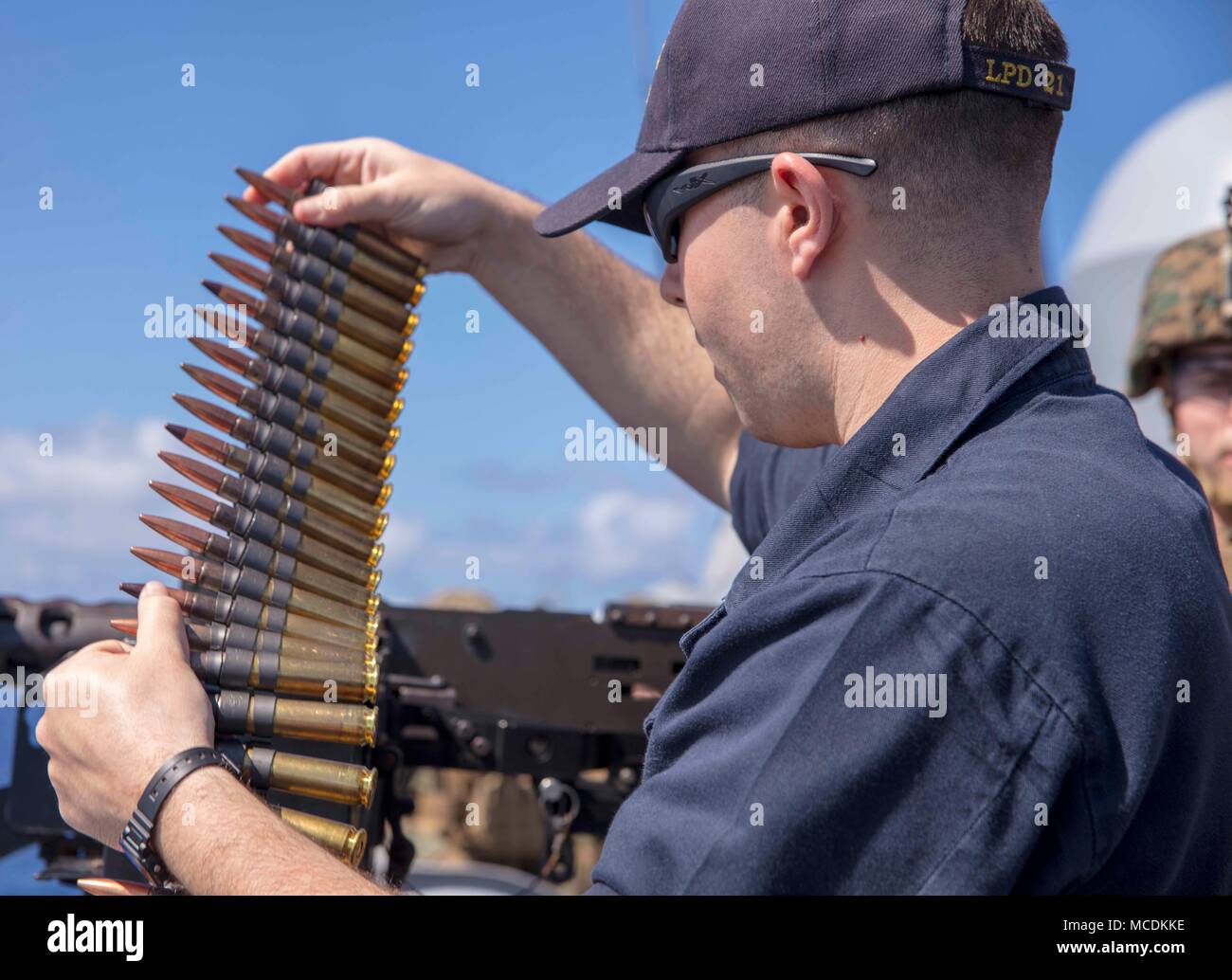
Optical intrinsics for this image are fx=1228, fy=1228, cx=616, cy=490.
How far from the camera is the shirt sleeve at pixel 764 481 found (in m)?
3.69

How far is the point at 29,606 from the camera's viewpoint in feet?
11.9

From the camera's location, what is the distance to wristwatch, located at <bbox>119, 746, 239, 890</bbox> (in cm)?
204

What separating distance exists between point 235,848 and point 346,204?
211 centimetres

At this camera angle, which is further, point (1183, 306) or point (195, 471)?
point (1183, 306)

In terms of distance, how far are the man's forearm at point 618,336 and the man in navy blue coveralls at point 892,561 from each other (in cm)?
133

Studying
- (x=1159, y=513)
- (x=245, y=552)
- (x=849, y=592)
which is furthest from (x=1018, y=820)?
(x=245, y=552)

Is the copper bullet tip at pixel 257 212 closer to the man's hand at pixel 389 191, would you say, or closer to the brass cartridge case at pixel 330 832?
the man's hand at pixel 389 191

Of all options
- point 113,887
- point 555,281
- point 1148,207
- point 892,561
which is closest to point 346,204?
point 555,281

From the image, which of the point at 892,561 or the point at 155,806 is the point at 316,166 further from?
the point at 892,561

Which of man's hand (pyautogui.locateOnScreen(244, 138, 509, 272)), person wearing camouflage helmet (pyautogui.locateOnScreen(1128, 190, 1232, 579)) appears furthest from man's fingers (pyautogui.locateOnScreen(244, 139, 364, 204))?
person wearing camouflage helmet (pyautogui.locateOnScreen(1128, 190, 1232, 579))

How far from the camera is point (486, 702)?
3.92m

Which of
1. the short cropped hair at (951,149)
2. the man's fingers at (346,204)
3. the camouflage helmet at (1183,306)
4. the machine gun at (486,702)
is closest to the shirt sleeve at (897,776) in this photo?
the short cropped hair at (951,149)

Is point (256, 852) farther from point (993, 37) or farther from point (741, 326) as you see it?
point (993, 37)
